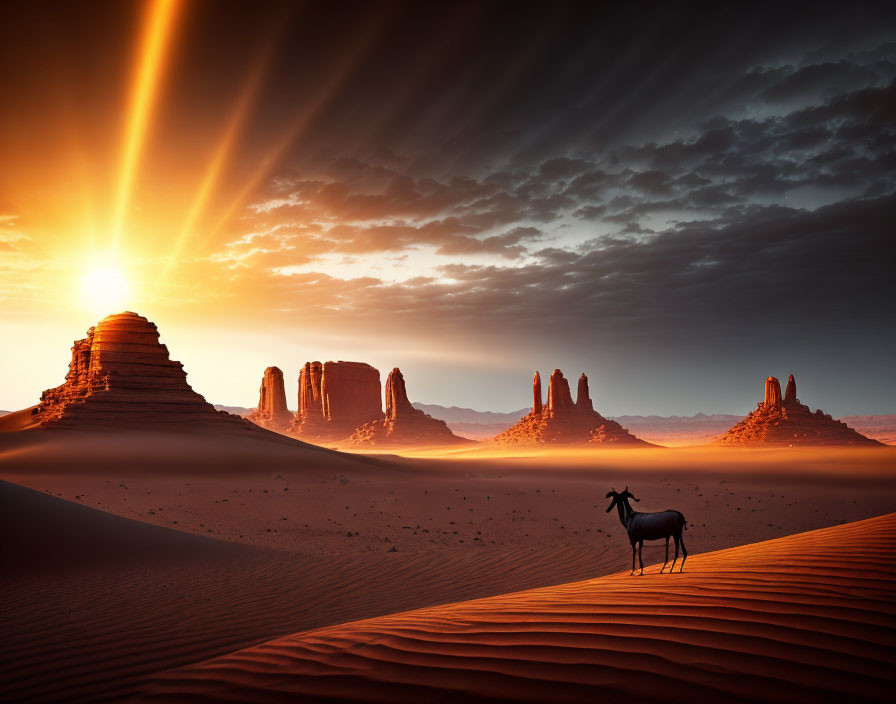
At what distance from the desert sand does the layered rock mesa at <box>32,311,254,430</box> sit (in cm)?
560

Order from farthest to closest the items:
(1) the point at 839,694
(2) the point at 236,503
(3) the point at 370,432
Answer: (3) the point at 370,432 < (2) the point at 236,503 < (1) the point at 839,694

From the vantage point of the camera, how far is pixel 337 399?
13588cm

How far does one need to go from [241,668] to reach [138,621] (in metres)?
3.55

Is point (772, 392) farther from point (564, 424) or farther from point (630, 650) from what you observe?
point (630, 650)

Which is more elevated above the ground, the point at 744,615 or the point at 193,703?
the point at 744,615

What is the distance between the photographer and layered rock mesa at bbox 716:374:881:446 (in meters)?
74.9

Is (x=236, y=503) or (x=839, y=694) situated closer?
(x=839, y=694)

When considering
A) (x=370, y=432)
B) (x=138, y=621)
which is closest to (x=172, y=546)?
(x=138, y=621)

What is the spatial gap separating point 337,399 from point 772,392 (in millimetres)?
92462

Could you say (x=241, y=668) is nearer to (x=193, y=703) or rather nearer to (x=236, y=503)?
(x=193, y=703)

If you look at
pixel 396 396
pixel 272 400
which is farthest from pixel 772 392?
pixel 272 400

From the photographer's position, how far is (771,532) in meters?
17.2

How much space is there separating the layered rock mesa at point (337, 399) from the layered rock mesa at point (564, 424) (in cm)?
4211

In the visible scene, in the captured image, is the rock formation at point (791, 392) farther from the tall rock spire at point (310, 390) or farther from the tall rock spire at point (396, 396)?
the tall rock spire at point (310, 390)
